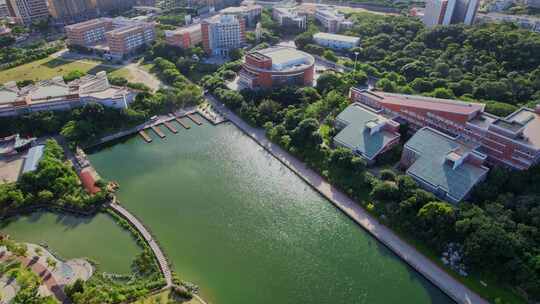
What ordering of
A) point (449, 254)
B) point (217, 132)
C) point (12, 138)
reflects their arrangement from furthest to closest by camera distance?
point (217, 132)
point (12, 138)
point (449, 254)

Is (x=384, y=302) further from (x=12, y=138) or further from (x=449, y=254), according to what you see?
(x=12, y=138)

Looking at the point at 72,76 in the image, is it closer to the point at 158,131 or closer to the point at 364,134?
the point at 158,131

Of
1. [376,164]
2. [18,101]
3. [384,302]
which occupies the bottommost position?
[384,302]

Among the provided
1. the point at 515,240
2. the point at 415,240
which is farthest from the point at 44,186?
the point at 515,240

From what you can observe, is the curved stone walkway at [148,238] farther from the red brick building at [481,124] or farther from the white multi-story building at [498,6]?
the white multi-story building at [498,6]

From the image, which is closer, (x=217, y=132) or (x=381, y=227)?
(x=381, y=227)

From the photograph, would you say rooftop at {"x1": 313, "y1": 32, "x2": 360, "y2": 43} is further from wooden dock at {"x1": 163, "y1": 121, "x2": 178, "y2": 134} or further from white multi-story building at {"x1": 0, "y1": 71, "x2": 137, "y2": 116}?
white multi-story building at {"x1": 0, "y1": 71, "x2": 137, "y2": 116}

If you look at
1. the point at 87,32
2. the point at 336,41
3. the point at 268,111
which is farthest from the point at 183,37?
the point at 268,111
